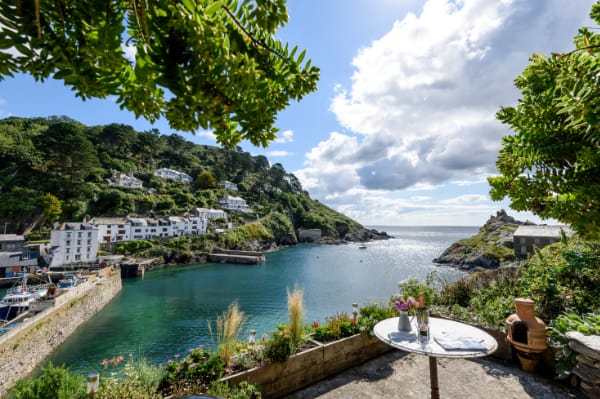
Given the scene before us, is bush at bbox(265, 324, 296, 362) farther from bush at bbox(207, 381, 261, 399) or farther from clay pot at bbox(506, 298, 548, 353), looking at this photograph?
clay pot at bbox(506, 298, 548, 353)

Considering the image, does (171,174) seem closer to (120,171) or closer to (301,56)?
(120,171)

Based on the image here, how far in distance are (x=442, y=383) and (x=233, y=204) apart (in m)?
69.4

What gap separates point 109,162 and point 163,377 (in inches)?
2900

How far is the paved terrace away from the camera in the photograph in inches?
170

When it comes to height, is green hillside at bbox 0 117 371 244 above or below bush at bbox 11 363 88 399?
above

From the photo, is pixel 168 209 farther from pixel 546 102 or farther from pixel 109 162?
pixel 546 102

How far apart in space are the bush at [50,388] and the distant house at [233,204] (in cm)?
6815

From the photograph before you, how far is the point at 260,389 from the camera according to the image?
13.5ft

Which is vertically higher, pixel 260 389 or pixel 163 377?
pixel 163 377

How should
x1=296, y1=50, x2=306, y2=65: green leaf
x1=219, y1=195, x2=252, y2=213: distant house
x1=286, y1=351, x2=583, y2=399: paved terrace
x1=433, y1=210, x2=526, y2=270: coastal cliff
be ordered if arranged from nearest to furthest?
x1=296, y1=50, x2=306, y2=65: green leaf < x1=286, y1=351, x2=583, y2=399: paved terrace < x1=433, y1=210, x2=526, y2=270: coastal cliff < x1=219, y1=195, x2=252, y2=213: distant house

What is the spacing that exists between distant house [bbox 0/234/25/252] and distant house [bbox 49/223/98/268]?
406 cm

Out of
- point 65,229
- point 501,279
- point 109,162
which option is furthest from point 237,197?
point 501,279

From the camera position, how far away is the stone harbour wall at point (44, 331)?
11.5m

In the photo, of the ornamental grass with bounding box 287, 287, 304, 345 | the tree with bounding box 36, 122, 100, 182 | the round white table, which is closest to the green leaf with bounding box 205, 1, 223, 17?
the round white table
